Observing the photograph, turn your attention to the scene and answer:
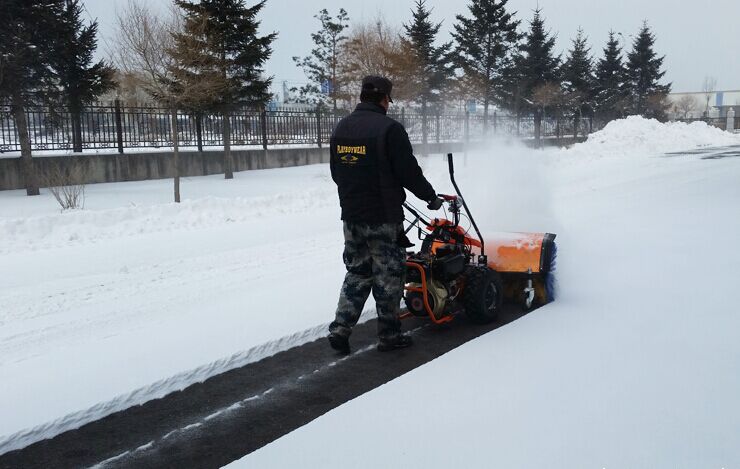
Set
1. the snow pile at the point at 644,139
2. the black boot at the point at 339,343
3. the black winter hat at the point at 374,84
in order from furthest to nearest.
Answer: the snow pile at the point at 644,139 → the black boot at the point at 339,343 → the black winter hat at the point at 374,84

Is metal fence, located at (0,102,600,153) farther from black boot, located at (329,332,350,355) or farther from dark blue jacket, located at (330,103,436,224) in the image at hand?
black boot, located at (329,332,350,355)

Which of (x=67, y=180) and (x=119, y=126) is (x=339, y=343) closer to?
(x=67, y=180)

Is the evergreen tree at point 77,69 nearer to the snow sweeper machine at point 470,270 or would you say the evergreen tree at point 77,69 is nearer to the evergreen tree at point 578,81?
the snow sweeper machine at point 470,270

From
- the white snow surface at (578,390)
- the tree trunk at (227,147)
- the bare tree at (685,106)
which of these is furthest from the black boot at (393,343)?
the bare tree at (685,106)

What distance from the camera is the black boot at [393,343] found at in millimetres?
5004

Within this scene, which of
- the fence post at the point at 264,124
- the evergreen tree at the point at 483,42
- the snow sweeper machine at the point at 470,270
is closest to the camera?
the snow sweeper machine at the point at 470,270

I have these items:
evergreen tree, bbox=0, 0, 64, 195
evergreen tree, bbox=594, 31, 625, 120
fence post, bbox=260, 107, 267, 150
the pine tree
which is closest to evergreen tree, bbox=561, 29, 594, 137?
evergreen tree, bbox=594, 31, 625, 120

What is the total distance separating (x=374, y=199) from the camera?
4.68 metres

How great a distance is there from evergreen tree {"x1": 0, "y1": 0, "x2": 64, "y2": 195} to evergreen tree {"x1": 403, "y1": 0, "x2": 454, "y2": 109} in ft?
57.1

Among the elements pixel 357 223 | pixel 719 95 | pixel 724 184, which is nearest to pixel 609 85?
pixel 724 184

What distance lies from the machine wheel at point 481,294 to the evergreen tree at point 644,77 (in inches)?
2049

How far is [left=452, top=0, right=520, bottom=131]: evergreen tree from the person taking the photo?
3416cm

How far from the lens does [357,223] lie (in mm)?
4801

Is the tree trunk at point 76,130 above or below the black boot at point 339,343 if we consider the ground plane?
above
